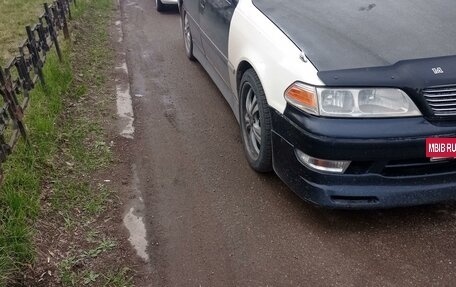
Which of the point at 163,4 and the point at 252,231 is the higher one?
the point at 252,231

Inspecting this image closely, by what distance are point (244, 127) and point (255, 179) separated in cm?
41

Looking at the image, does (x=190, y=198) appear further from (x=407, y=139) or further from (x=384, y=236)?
(x=407, y=139)

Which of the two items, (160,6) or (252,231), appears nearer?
(252,231)

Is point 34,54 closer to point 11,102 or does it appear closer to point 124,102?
point 124,102

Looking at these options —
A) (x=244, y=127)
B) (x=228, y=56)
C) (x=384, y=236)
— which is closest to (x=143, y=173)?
(x=244, y=127)

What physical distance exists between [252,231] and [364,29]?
4.73 ft

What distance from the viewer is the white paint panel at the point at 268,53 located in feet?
9.20

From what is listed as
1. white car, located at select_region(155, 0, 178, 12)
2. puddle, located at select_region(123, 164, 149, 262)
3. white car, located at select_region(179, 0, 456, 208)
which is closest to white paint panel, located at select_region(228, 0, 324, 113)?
white car, located at select_region(179, 0, 456, 208)

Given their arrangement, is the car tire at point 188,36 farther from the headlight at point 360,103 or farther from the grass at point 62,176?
the headlight at point 360,103

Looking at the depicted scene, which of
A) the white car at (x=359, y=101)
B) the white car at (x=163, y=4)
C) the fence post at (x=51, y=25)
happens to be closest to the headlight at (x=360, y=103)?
the white car at (x=359, y=101)

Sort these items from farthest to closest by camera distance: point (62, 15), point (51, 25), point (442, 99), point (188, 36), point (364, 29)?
point (62, 15) → point (188, 36) → point (51, 25) → point (364, 29) → point (442, 99)

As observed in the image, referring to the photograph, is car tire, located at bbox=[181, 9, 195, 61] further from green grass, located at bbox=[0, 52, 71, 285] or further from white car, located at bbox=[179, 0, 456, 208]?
white car, located at bbox=[179, 0, 456, 208]

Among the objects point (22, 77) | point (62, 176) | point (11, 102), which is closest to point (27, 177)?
point (62, 176)

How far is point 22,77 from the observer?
14.0 ft
